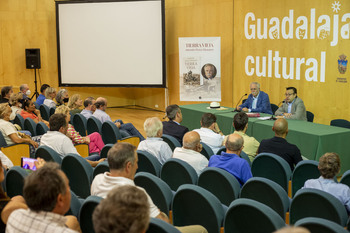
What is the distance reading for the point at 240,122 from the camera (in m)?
5.42

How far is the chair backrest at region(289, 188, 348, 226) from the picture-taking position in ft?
9.57

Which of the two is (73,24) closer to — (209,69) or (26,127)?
(209,69)

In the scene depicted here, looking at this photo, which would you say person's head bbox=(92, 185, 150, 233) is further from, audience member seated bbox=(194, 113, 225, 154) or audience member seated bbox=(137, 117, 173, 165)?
audience member seated bbox=(194, 113, 225, 154)

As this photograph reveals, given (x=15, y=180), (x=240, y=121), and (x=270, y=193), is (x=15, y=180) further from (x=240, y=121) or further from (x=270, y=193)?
(x=240, y=121)

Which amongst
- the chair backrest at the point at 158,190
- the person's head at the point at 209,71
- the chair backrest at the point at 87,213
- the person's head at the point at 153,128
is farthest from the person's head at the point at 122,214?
the person's head at the point at 209,71

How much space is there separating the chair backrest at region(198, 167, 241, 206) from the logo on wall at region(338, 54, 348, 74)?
16.8 feet

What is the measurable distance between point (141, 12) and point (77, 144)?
702cm

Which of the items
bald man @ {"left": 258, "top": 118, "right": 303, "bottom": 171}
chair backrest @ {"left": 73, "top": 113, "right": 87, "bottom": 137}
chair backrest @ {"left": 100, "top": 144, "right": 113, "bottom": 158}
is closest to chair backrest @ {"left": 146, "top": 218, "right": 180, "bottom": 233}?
chair backrest @ {"left": 100, "top": 144, "right": 113, "bottom": 158}

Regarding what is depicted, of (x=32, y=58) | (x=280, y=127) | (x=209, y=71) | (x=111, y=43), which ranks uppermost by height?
(x=111, y=43)

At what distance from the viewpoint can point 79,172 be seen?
4.02m

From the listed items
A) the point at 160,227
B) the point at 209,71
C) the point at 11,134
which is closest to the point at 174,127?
the point at 11,134

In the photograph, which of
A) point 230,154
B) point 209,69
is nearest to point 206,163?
point 230,154

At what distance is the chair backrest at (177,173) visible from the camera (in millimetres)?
3762

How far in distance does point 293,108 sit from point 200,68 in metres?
3.48
